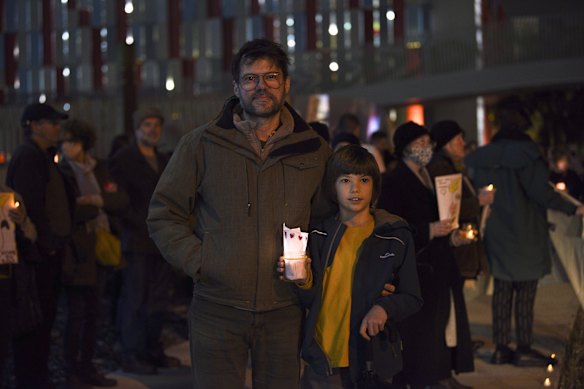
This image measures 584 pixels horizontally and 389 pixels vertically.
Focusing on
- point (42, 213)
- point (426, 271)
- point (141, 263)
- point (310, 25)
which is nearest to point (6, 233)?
point (42, 213)

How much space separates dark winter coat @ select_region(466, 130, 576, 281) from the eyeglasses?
489 centimetres

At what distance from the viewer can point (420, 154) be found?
7836 mm

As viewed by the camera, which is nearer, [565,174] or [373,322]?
[373,322]

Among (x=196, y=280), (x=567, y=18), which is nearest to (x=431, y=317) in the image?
(x=196, y=280)

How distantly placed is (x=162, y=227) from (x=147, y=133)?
4555 millimetres

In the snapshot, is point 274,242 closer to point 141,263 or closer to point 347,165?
point 347,165

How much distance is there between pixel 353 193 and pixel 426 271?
2.27m

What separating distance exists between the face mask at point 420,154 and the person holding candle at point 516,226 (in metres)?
2.13

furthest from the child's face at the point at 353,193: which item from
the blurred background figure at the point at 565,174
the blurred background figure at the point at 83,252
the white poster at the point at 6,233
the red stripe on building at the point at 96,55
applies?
the red stripe on building at the point at 96,55

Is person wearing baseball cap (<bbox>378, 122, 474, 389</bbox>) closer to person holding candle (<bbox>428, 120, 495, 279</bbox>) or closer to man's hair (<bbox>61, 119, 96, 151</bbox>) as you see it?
person holding candle (<bbox>428, 120, 495, 279</bbox>)

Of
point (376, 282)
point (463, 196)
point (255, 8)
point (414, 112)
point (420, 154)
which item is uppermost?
point (255, 8)

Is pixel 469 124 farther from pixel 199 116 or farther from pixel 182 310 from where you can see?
pixel 182 310

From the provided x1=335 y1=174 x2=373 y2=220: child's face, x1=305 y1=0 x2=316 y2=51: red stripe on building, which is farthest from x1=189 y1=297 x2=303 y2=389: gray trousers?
x1=305 y1=0 x2=316 y2=51: red stripe on building

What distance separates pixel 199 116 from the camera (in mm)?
26328
